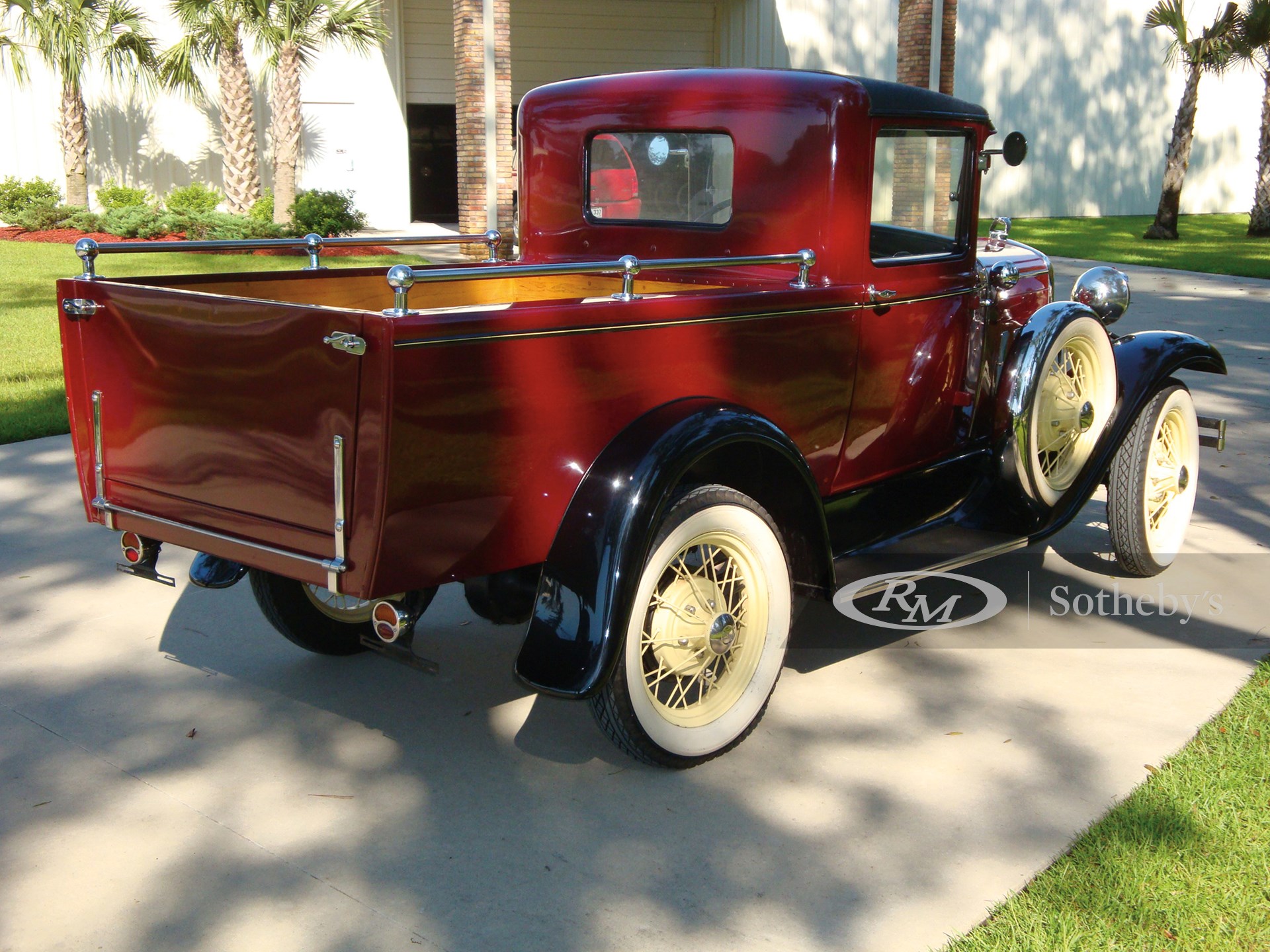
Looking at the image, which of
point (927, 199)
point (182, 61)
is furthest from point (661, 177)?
point (182, 61)

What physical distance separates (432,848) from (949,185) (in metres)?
2.86

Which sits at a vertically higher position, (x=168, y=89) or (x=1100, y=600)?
(x=168, y=89)

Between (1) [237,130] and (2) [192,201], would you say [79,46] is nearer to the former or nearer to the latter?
(1) [237,130]

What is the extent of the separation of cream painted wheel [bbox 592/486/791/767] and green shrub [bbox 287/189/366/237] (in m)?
14.4

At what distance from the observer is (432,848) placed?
8.85ft

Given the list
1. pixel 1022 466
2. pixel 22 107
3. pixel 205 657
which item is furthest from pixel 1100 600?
pixel 22 107

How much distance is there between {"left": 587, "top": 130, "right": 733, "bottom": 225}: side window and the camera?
3.71 m

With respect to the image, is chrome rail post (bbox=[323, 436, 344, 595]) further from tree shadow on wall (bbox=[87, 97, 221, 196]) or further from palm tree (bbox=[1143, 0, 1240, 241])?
palm tree (bbox=[1143, 0, 1240, 241])

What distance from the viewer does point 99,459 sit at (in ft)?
9.79

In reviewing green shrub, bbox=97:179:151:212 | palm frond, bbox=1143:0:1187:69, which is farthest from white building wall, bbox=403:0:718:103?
palm frond, bbox=1143:0:1187:69

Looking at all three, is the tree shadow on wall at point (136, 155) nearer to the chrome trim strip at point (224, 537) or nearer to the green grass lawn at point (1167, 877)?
the chrome trim strip at point (224, 537)

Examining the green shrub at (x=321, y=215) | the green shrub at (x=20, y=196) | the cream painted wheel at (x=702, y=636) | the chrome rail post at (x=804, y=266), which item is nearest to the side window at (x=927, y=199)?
the chrome rail post at (x=804, y=266)

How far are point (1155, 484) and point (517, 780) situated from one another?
293 cm

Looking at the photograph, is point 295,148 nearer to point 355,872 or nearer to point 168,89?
point 168,89
